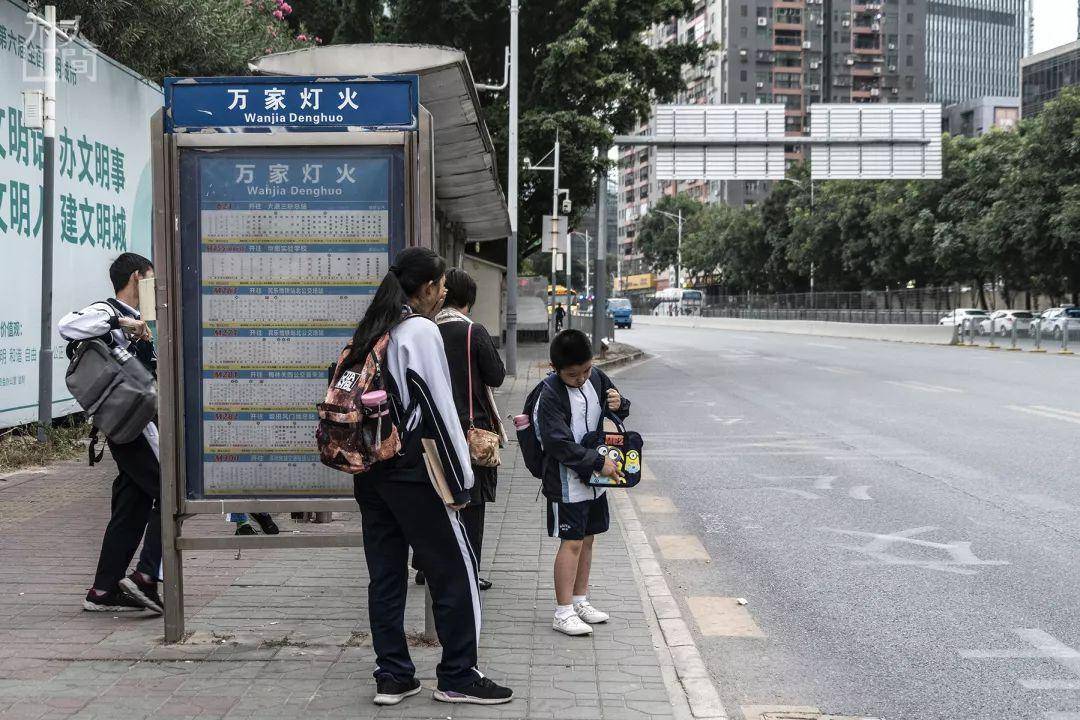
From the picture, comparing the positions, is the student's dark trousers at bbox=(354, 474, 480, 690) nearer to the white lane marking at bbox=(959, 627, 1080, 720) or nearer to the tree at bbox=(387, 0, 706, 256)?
the white lane marking at bbox=(959, 627, 1080, 720)

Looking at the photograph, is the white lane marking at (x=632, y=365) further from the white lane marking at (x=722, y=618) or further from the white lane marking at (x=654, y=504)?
the white lane marking at (x=722, y=618)

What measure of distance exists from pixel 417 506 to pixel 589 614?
1.56m

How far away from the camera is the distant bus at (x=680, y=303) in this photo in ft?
324

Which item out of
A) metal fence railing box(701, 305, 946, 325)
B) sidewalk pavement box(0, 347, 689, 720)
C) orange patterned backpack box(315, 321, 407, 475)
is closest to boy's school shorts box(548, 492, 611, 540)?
sidewalk pavement box(0, 347, 689, 720)

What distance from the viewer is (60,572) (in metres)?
6.44

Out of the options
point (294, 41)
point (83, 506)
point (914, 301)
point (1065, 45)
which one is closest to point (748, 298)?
point (914, 301)

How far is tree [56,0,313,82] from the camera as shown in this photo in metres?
13.5

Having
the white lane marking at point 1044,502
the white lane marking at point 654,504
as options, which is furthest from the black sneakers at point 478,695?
the white lane marking at point 1044,502

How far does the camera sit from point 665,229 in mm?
119438

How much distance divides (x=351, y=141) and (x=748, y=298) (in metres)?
80.2

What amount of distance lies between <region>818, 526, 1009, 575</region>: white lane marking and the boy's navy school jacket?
8.61 ft

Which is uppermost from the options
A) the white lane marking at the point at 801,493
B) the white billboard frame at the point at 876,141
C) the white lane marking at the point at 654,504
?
the white billboard frame at the point at 876,141

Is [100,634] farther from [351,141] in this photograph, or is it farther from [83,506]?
[83,506]

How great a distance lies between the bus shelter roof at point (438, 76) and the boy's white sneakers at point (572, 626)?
169 inches
